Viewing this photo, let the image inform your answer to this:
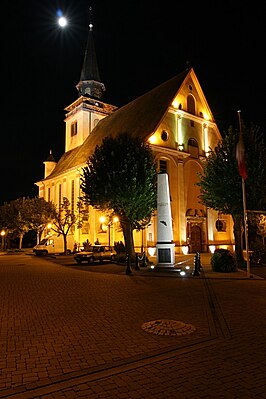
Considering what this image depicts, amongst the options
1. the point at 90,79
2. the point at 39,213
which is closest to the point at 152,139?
the point at 39,213

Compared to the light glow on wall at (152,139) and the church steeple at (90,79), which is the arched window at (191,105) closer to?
the light glow on wall at (152,139)

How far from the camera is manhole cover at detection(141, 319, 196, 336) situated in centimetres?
Result: 718

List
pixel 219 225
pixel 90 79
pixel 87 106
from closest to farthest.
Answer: pixel 219 225, pixel 87 106, pixel 90 79

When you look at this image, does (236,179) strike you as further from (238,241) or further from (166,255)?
(166,255)

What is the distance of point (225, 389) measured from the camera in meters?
4.52

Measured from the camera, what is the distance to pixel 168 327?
294 inches

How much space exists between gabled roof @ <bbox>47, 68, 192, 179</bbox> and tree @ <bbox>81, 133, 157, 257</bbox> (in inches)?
259

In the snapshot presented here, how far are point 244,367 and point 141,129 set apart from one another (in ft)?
107

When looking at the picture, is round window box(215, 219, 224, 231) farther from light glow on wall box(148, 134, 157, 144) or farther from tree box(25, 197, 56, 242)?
tree box(25, 197, 56, 242)


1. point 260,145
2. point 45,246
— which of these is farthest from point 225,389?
point 45,246

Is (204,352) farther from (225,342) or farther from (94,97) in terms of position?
(94,97)

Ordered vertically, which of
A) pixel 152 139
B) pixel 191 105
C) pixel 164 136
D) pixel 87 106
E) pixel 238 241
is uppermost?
pixel 87 106

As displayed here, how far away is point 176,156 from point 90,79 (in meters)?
27.0

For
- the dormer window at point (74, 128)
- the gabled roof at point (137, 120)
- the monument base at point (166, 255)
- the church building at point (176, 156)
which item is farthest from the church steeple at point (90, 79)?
the monument base at point (166, 255)
